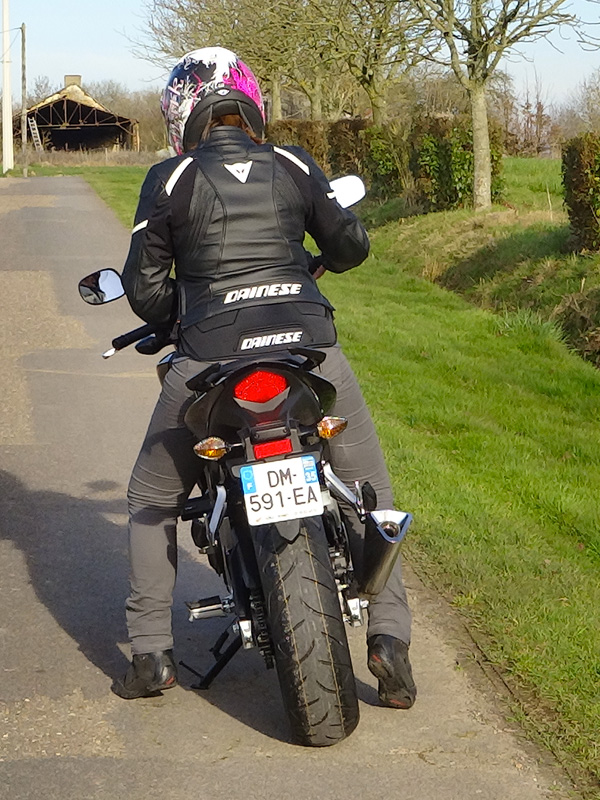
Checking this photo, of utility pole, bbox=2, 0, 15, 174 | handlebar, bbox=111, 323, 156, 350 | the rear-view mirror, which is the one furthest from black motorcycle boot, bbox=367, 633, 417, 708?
utility pole, bbox=2, 0, 15, 174

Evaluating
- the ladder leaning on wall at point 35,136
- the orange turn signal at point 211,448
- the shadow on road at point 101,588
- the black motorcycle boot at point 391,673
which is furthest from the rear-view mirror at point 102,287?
the ladder leaning on wall at point 35,136

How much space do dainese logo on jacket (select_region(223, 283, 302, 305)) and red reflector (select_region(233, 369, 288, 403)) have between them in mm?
282

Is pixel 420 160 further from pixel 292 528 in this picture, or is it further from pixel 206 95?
pixel 292 528

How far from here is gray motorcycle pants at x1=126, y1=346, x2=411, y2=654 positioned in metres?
3.78

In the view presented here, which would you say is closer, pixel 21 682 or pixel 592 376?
pixel 21 682

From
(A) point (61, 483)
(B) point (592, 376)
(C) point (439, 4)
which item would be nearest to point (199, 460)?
(A) point (61, 483)

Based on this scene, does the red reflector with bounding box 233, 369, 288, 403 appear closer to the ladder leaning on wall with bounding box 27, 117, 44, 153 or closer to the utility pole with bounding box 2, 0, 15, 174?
the utility pole with bounding box 2, 0, 15, 174

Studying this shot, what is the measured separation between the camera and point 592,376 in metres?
10.0

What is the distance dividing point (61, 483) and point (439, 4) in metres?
14.6

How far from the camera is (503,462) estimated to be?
23.8 feet

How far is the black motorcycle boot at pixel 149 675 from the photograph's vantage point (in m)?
3.81

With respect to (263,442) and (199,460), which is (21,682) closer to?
(199,460)

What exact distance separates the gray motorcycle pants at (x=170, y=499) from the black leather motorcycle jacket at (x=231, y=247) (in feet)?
0.71

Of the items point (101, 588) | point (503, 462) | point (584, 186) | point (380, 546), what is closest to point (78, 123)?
point (584, 186)
